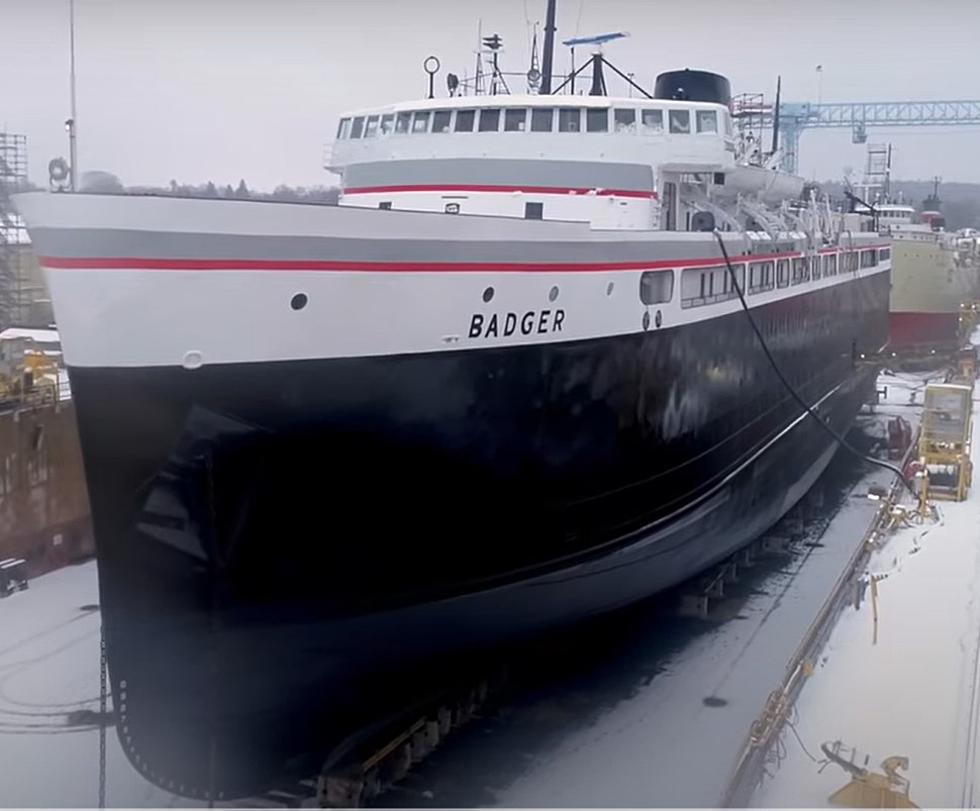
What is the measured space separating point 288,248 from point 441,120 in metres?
5.29

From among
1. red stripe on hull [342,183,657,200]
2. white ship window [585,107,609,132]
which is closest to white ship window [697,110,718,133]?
white ship window [585,107,609,132]

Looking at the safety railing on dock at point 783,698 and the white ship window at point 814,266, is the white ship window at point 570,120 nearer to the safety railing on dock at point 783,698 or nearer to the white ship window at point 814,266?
the safety railing on dock at point 783,698

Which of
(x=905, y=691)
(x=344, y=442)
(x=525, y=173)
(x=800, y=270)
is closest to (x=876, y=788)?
(x=905, y=691)

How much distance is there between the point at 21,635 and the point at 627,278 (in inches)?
272

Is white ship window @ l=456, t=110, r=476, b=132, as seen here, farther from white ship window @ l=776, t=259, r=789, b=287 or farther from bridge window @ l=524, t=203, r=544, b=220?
white ship window @ l=776, t=259, r=789, b=287

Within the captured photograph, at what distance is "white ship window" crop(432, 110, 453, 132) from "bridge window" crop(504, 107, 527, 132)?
60 centimetres

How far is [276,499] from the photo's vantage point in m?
5.61

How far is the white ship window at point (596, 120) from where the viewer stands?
386 inches

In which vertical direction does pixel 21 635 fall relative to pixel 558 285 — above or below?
below

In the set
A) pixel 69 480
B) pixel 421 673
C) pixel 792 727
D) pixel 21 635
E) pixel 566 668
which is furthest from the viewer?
pixel 69 480

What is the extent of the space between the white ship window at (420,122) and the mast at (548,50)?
1319 millimetres

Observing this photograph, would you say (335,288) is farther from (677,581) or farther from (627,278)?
(677,581)

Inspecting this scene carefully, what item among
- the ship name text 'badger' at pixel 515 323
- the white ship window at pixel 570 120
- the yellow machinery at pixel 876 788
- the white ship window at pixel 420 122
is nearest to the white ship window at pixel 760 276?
the white ship window at pixel 570 120

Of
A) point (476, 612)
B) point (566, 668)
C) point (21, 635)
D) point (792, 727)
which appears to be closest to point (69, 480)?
point (21, 635)
